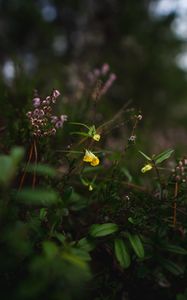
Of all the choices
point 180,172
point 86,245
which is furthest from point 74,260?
point 180,172

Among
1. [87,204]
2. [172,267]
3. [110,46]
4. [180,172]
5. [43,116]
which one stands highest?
[110,46]

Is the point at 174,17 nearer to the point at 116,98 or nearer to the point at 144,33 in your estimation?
the point at 144,33

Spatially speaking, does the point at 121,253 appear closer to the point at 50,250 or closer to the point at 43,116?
the point at 50,250

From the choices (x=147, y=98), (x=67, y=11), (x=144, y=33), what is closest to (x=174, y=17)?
(x=144, y=33)

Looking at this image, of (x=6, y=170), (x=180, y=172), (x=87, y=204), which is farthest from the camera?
(x=87, y=204)

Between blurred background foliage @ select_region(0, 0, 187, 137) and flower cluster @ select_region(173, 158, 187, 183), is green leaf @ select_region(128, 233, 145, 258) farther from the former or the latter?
blurred background foliage @ select_region(0, 0, 187, 137)

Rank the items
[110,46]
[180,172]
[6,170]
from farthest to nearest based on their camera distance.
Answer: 1. [110,46]
2. [180,172]
3. [6,170]

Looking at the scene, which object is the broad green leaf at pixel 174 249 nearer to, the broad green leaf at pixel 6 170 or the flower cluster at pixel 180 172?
the flower cluster at pixel 180 172

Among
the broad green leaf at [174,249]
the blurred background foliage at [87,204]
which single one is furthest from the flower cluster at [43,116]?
the broad green leaf at [174,249]

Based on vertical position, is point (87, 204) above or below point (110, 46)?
below
